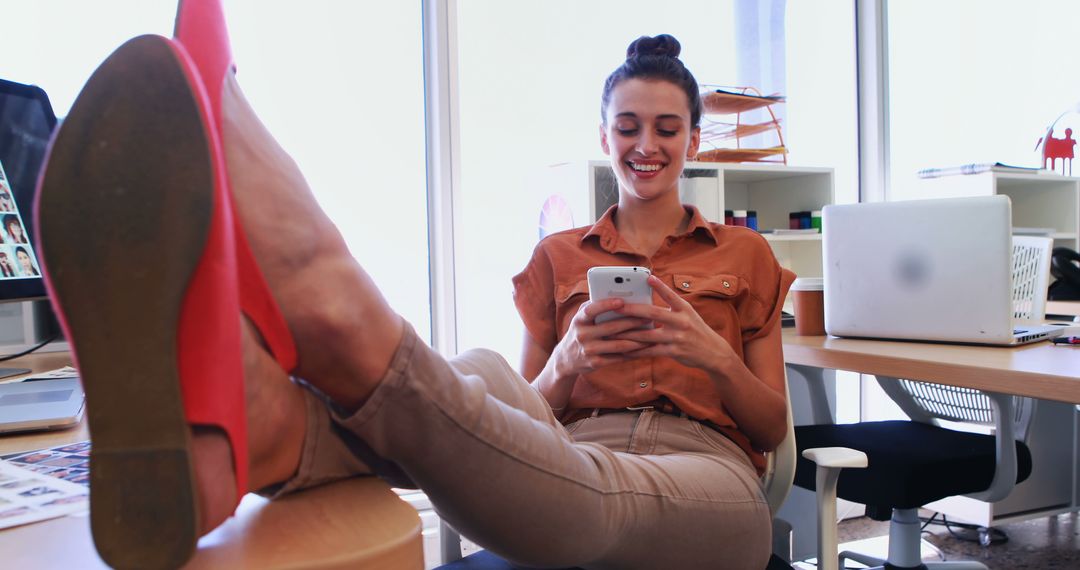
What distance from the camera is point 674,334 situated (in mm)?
1129

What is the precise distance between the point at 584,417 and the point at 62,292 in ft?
3.17

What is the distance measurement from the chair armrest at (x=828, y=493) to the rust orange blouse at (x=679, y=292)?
139 millimetres

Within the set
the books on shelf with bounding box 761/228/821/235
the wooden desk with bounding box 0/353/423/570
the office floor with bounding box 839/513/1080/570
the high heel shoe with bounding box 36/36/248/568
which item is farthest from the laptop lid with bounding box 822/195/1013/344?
the high heel shoe with bounding box 36/36/248/568

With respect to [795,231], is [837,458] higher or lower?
lower

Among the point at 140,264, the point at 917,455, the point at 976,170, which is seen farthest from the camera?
the point at 976,170

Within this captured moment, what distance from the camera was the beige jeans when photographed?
0.58 m

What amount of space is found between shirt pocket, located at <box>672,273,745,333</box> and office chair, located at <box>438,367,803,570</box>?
156 mm

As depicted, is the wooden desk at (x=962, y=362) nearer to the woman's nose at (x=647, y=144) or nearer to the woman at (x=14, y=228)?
the woman's nose at (x=647, y=144)

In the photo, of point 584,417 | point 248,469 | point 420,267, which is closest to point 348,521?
point 248,469

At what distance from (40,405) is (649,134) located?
3.41 feet

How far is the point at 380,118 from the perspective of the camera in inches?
100.0

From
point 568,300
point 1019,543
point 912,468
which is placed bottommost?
point 1019,543

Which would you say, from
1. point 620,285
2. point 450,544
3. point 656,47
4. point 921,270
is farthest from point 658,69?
point 450,544

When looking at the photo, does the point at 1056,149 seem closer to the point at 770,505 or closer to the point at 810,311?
the point at 810,311
